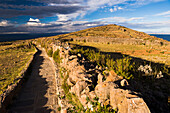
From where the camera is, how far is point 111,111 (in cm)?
353

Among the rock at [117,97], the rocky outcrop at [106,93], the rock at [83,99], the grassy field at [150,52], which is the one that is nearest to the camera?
the rocky outcrop at [106,93]

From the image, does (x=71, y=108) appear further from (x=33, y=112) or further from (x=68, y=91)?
(x=33, y=112)

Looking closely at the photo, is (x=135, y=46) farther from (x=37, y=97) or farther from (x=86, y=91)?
(x=37, y=97)

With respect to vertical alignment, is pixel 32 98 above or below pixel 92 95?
below

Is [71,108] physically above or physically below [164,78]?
below

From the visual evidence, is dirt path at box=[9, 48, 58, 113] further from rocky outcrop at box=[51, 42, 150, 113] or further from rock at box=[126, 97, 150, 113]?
rock at box=[126, 97, 150, 113]

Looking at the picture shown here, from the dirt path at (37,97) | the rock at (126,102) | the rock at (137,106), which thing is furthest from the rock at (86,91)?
the rock at (137,106)

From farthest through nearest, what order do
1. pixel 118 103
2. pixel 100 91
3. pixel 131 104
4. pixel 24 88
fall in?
pixel 24 88
pixel 100 91
pixel 118 103
pixel 131 104

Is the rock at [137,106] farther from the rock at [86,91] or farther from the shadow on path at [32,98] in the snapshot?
the shadow on path at [32,98]

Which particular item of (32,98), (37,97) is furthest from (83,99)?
(32,98)

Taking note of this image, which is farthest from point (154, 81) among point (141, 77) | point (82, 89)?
point (82, 89)

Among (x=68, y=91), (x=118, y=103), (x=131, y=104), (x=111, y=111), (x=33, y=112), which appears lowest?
(x=33, y=112)

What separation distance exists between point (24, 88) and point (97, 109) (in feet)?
21.4

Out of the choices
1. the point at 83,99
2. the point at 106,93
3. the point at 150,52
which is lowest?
the point at 83,99
